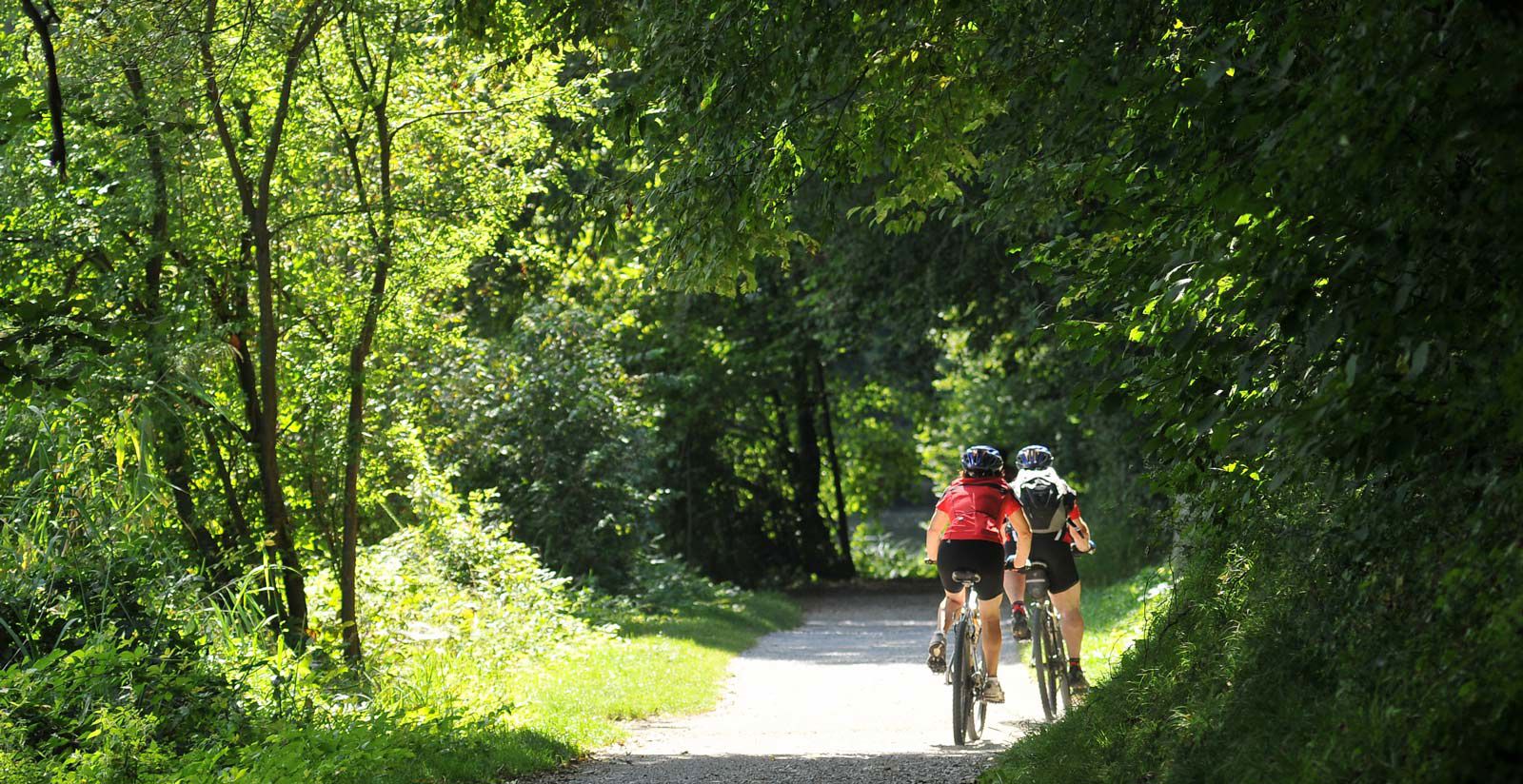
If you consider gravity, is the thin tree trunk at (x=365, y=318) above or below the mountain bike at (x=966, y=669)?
above

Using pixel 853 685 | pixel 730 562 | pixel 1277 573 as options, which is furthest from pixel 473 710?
pixel 730 562

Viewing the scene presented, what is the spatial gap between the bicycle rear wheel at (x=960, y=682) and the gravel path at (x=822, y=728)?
16cm

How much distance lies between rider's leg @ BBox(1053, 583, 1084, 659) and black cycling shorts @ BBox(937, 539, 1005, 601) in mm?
559

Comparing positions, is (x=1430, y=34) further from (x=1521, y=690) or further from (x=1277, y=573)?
(x=1277, y=573)

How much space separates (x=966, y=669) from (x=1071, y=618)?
40.2 inches

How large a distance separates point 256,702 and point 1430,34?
7569 millimetres

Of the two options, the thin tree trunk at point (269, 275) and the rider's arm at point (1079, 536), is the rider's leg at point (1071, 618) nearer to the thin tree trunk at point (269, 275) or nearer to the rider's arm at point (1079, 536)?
the rider's arm at point (1079, 536)

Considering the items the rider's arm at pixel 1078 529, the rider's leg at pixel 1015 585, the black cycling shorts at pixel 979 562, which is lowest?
the rider's leg at pixel 1015 585

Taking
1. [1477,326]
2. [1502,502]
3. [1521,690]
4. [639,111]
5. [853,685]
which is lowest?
[853,685]

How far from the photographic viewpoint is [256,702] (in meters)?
9.32

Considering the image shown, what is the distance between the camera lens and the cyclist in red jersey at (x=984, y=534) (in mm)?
10500

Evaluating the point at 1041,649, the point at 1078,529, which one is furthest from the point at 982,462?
the point at 1041,649

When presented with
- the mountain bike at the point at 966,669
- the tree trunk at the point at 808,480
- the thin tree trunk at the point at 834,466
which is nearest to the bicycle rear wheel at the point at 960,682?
the mountain bike at the point at 966,669

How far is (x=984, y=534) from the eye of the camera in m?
10.6
